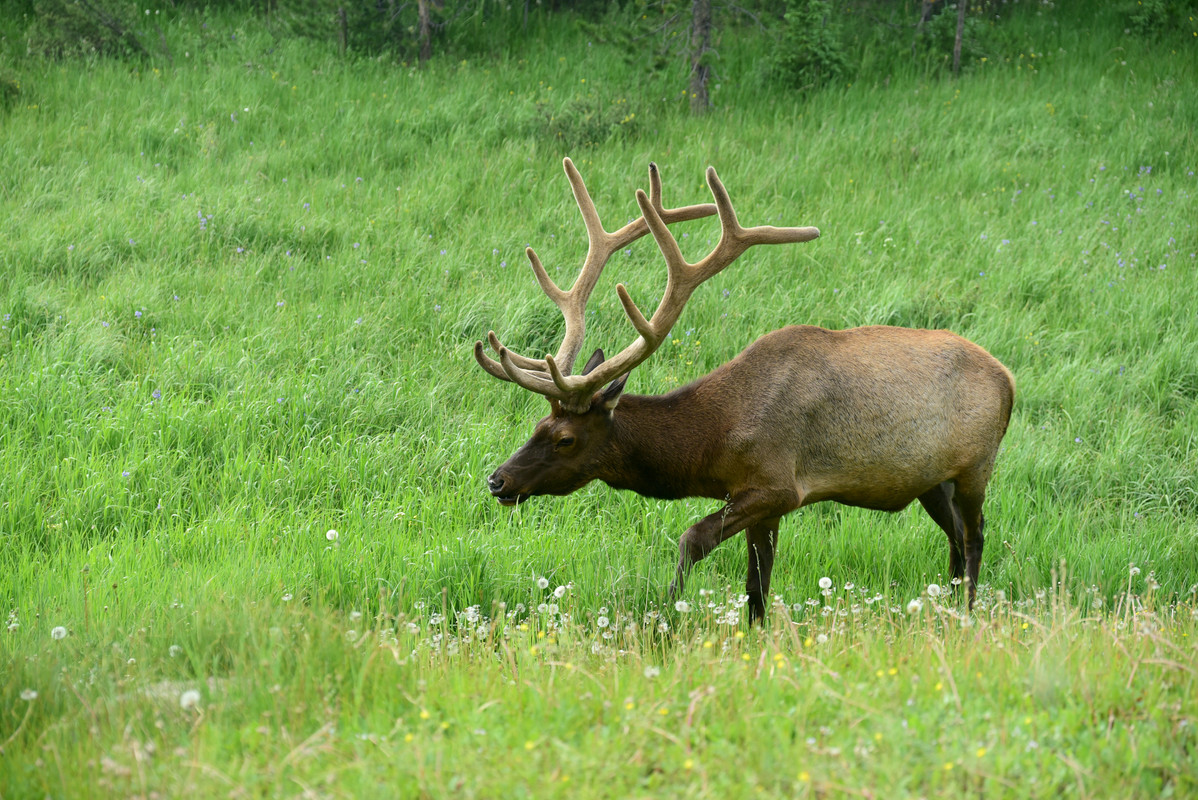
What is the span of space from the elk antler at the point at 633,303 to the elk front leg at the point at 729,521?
0.87 meters

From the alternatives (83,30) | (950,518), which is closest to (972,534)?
(950,518)

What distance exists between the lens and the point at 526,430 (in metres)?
7.34

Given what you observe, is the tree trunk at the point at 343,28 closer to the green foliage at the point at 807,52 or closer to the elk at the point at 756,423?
the green foliage at the point at 807,52

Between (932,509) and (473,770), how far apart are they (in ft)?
13.0

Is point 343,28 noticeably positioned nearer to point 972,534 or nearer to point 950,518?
point 950,518

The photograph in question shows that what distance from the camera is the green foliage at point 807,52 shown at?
13.6m

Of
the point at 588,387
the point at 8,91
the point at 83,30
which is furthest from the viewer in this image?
the point at 83,30

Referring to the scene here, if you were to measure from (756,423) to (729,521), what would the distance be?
21.2 inches

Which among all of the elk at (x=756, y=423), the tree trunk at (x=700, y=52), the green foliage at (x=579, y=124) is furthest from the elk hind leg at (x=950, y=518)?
the tree trunk at (x=700, y=52)

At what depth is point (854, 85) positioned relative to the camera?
1402 cm

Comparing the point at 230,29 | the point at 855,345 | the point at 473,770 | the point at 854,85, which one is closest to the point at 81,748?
the point at 473,770

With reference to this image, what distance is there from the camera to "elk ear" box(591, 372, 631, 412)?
528 cm

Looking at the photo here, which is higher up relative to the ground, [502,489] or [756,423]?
[756,423]

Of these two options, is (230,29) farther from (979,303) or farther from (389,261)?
(979,303)
